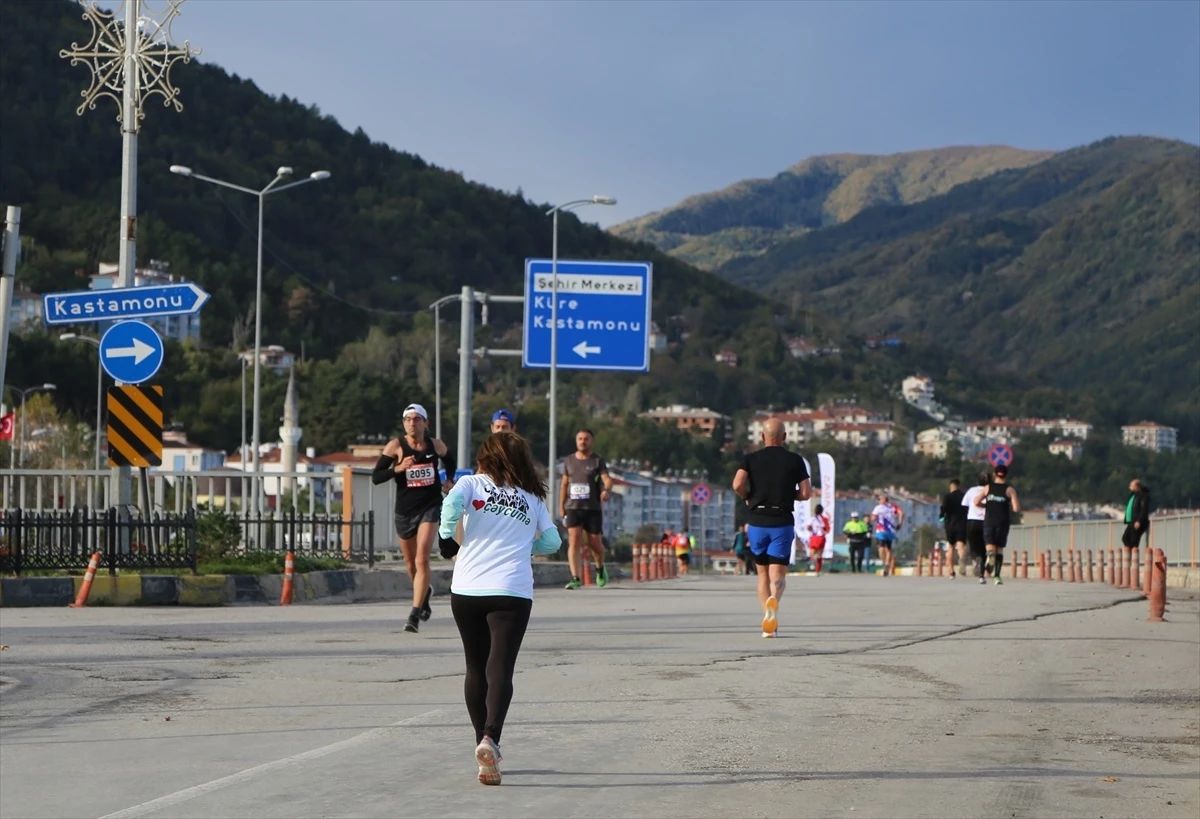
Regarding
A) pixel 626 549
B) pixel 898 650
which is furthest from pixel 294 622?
pixel 626 549

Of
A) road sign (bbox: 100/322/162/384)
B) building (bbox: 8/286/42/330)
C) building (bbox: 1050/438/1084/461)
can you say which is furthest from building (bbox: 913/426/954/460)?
road sign (bbox: 100/322/162/384)

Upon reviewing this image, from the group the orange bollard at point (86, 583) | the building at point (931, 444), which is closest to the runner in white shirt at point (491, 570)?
the orange bollard at point (86, 583)

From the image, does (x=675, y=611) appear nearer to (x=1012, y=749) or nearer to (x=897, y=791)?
(x=1012, y=749)

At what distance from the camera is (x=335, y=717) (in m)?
9.41

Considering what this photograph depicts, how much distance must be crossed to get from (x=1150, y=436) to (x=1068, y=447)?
1884cm

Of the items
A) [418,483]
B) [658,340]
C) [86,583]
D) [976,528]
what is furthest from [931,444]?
[418,483]

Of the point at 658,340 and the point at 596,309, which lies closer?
the point at 596,309

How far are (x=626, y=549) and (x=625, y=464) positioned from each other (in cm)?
3243

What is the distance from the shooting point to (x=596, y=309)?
141 feet

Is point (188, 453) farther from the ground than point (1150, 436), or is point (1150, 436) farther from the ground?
point (1150, 436)

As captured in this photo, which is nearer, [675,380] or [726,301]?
[675,380]

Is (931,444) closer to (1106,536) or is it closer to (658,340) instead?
(658,340)

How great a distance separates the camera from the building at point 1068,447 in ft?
561

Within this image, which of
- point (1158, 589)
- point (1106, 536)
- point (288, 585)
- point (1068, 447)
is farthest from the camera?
point (1068, 447)
